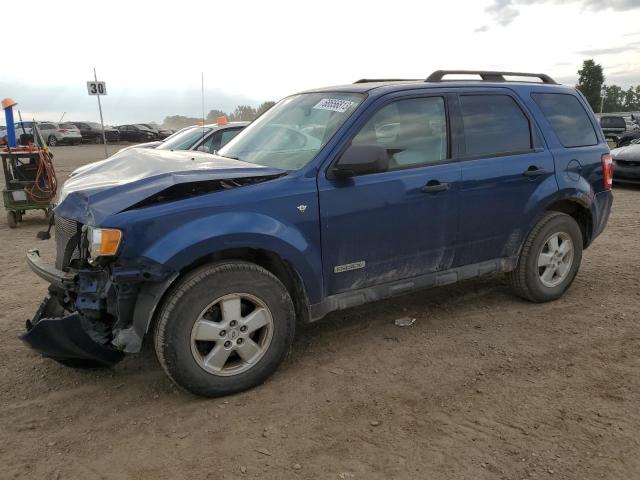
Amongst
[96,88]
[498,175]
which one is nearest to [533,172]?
[498,175]

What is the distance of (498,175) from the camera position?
4.20 meters

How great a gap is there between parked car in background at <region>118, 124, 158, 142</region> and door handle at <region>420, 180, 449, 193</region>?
37.9 meters

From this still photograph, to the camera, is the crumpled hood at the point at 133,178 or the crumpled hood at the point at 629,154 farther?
the crumpled hood at the point at 629,154

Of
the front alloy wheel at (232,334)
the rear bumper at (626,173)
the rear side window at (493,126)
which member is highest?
the rear side window at (493,126)

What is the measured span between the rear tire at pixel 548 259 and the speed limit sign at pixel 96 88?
15.0 m

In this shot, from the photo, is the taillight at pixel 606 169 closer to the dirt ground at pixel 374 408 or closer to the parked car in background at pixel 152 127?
the dirt ground at pixel 374 408

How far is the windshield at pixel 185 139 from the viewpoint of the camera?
8898mm

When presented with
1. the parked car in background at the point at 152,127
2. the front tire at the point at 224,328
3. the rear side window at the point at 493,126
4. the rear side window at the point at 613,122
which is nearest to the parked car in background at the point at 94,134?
the parked car in background at the point at 152,127

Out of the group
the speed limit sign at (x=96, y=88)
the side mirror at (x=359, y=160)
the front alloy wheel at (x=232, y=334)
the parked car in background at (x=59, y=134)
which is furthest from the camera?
the parked car in background at (x=59, y=134)

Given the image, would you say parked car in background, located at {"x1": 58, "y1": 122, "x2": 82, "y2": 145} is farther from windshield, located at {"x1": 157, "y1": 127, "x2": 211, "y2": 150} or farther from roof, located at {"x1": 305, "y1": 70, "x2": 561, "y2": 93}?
roof, located at {"x1": 305, "y1": 70, "x2": 561, "y2": 93}

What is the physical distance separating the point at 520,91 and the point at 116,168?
3359 millimetres

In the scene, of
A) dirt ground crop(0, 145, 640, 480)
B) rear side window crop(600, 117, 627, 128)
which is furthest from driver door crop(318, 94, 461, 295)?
rear side window crop(600, 117, 627, 128)

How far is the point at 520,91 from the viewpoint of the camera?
4.54 m

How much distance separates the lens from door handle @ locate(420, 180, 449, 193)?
3841 mm
